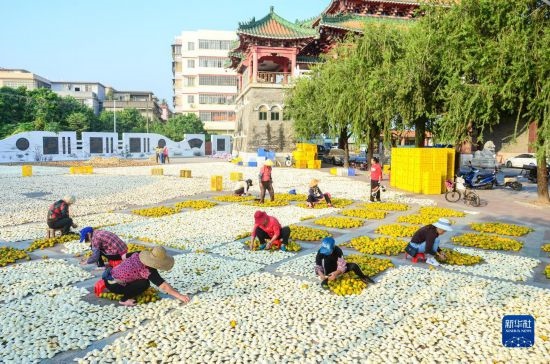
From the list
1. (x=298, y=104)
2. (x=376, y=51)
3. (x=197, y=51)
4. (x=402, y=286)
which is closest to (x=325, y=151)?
(x=298, y=104)

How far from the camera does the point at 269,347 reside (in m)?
5.70

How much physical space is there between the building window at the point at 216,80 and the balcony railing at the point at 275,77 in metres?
36.7

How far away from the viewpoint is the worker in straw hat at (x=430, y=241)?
9219 mm

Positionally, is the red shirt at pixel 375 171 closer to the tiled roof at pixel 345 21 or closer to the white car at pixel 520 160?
the tiled roof at pixel 345 21

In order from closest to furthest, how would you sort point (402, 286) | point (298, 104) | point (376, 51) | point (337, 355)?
point (337, 355)
point (402, 286)
point (376, 51)
point (298, 104)

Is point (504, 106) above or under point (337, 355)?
above

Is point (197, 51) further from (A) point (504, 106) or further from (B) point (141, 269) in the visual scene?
(B) point (141, 269)

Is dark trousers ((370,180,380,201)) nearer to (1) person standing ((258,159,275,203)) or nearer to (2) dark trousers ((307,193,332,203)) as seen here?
(2) dark trousers ((307,193,332,203))

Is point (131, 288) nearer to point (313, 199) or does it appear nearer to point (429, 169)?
point (313, 199)

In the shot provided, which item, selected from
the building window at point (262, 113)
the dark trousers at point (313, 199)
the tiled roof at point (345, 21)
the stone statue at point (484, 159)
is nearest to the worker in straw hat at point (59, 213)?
the dark trousers at point (313, 199)

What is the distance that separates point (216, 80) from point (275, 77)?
39.3 m

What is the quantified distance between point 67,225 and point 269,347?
7957 millimetres

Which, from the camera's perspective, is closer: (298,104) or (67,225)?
(67,225)

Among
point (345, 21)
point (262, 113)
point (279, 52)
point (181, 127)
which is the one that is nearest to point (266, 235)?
point (345, 21)
